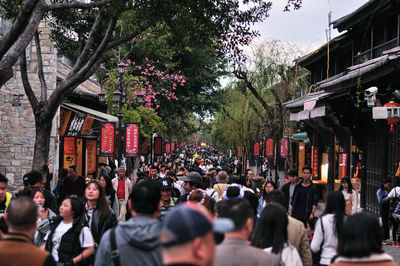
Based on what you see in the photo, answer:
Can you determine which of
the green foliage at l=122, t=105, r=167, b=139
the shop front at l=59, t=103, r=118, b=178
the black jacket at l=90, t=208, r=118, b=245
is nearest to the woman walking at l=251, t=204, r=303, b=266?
the black jacket at l=90, t=208, r=118, b=245

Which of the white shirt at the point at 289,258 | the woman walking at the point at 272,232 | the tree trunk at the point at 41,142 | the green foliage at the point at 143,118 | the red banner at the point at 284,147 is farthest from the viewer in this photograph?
the green foliage at the point at 143,118

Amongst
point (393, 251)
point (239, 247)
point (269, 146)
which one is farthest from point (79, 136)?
point (239, 247)

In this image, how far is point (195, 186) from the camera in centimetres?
884

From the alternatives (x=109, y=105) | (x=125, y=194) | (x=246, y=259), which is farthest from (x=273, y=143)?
(x=246, y=259)

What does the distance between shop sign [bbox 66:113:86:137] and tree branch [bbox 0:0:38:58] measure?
Result: 13.0 m

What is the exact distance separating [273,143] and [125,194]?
47.7 feet

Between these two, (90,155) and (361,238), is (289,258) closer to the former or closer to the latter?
(361,238)

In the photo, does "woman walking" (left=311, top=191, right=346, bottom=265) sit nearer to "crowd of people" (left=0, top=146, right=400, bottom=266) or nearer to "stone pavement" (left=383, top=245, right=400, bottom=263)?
"crowd of people" (left=0, top=146, right=400, bottom=266)

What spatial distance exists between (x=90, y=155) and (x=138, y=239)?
22146 millimetres

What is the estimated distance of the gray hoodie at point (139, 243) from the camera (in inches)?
143

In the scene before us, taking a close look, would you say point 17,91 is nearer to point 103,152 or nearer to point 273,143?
point 103,152

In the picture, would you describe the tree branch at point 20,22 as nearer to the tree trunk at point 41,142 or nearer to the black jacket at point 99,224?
the tree trunk at point 41,142

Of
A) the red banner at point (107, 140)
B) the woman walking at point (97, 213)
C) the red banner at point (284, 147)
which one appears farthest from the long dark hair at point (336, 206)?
the red banner at point (284, 147)

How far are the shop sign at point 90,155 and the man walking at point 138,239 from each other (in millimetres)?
21349
